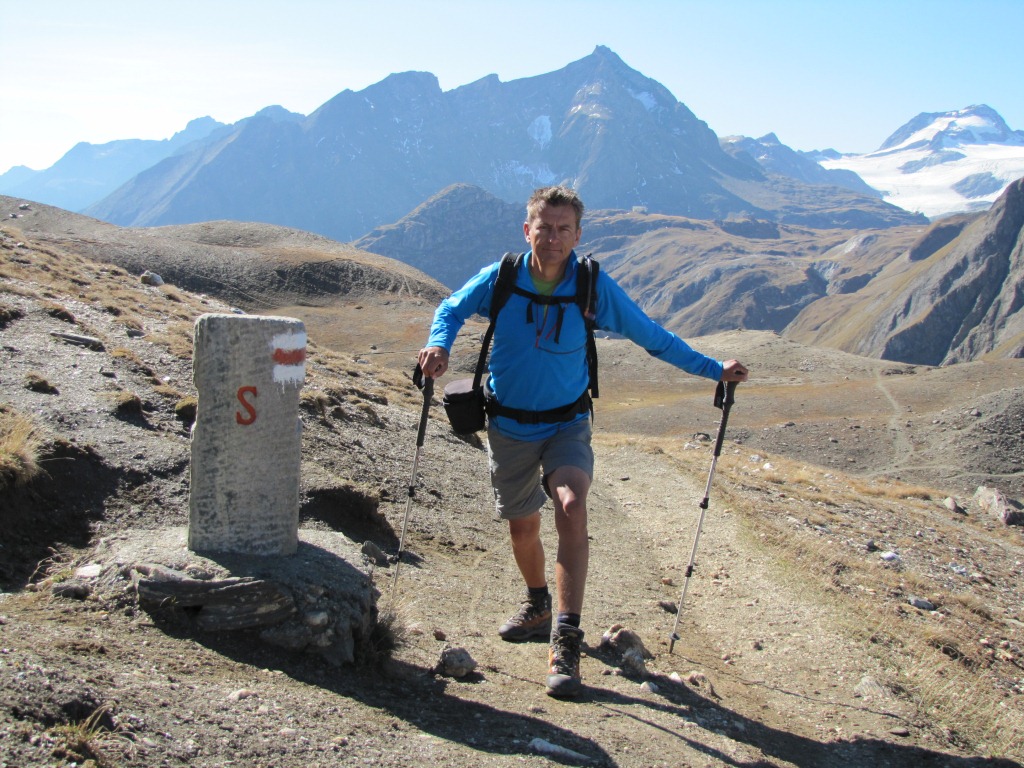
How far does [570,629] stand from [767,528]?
825 centimetres

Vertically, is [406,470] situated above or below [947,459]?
above

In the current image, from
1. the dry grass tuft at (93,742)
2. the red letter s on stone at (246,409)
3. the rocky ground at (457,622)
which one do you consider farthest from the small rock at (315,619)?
the dry grass tuft at (93,742)

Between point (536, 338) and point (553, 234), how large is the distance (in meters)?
0.70

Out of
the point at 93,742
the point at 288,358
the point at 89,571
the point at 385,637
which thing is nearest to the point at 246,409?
the point at 288,358

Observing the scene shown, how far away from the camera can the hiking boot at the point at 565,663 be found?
5176 mm

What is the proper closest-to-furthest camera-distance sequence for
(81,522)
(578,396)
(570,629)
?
(570,629) < (578,396) < (81,522)

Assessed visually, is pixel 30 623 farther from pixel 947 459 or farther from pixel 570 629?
pixel 947 459

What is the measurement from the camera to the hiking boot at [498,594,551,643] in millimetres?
6355

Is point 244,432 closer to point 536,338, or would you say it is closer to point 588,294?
point 536,338

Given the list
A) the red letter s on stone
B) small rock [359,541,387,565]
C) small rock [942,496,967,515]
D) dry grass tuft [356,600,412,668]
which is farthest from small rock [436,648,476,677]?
small rock [942,496,967,515]

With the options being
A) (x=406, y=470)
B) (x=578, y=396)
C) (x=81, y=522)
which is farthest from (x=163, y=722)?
(x=406, y=470)

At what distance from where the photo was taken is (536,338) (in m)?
5.54

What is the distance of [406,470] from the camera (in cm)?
1377

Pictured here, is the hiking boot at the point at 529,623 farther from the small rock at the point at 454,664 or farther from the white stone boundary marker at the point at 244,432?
the white stone boundary marker at the point at 244,432
